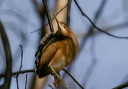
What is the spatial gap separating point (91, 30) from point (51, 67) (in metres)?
2.26

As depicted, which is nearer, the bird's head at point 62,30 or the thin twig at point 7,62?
the thin twig at point 7,62

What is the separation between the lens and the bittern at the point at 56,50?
6.70 ft

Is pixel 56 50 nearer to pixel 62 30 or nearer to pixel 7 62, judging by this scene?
pixel 62 30

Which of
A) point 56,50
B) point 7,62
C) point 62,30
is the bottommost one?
point 56,50

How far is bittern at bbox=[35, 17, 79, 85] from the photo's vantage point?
2043mm

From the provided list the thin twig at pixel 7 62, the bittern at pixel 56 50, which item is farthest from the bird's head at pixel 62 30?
the thin twig at pixel 7 62

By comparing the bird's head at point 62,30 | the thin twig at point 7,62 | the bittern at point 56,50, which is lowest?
the bittern at point 56,50

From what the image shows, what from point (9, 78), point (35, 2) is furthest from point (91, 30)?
point (9, 78)

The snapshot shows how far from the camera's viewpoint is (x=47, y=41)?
210 centimetres

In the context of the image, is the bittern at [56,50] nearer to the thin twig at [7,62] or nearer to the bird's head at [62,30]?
the bird's head at [62,30]

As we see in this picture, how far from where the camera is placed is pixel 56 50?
2.07 meters

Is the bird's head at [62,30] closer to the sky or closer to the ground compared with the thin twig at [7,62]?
closer to the ground

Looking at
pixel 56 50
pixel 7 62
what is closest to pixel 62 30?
pixel 56 50

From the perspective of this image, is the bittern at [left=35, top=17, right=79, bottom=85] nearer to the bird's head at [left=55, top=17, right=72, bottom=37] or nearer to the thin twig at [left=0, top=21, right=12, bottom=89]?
the bird's head at [left=55, top=17, right=72, bottom=37]
